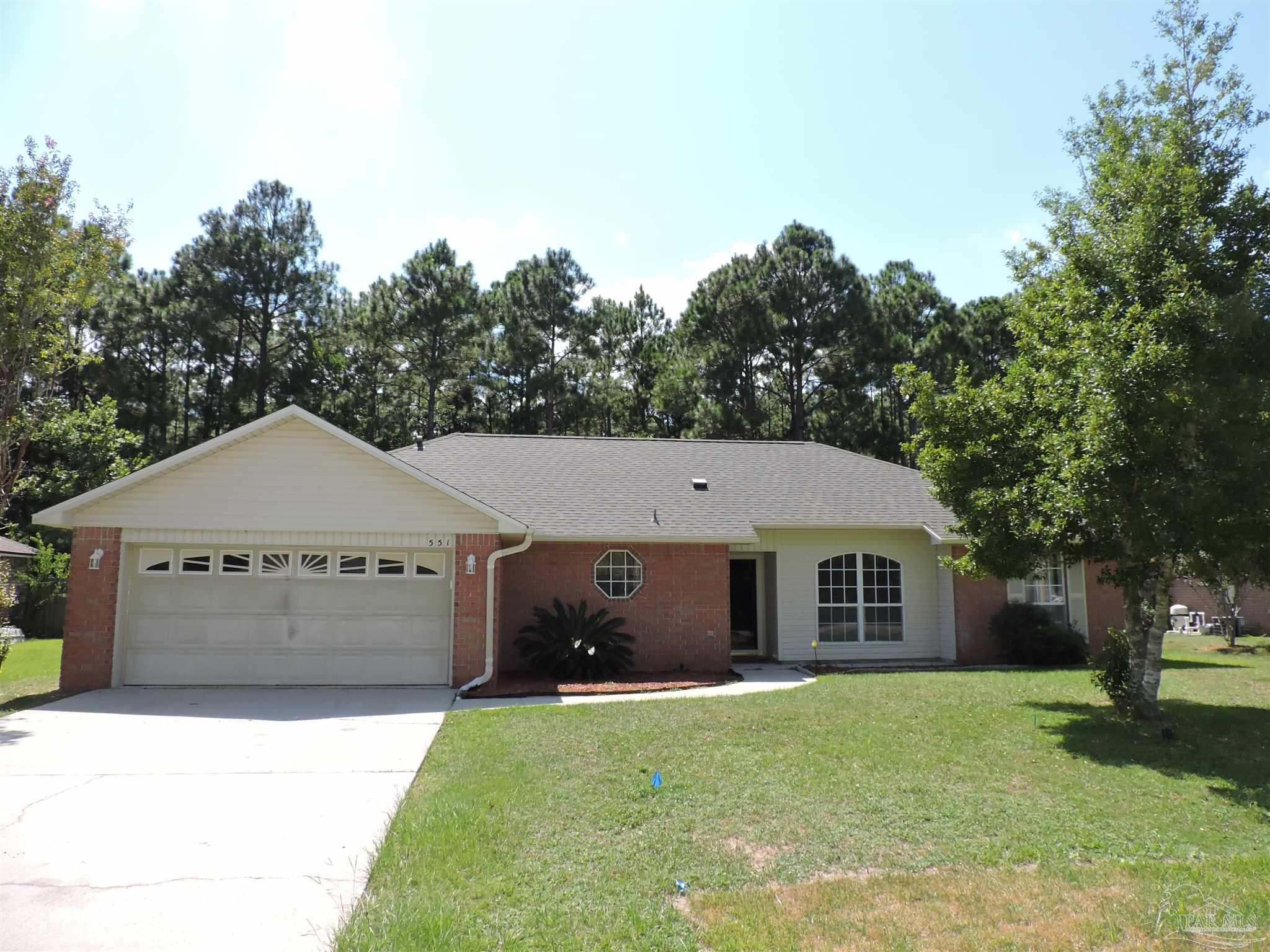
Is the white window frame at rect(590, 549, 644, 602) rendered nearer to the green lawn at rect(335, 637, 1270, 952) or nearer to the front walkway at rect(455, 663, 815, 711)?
the front walkway at rect(455, 663, 815, 711)

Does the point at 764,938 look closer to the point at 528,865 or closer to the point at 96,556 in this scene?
the point at 528,865

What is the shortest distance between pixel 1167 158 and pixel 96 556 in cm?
1491

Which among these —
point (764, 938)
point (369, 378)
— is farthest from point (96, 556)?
point (369, 378)

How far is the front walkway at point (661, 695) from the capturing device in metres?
11.5

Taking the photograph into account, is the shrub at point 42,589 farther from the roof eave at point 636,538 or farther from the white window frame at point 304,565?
the roof eave at point 636,538

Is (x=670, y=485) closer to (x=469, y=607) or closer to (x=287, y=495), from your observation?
(x=469, y=607)

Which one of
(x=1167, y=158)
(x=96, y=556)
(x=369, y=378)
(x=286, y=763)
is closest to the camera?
(x=286, y=763)

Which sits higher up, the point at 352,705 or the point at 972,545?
the point at 972,545

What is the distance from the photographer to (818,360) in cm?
3322

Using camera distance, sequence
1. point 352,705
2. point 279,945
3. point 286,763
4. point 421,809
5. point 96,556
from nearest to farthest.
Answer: point 279,945 < point 421,809 < point 286,763 < point 352,705 < point 96,556

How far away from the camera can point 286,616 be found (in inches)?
506

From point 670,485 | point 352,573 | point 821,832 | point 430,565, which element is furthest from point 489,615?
point 821,832

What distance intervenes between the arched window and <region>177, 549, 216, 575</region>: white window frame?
1071 centimetres

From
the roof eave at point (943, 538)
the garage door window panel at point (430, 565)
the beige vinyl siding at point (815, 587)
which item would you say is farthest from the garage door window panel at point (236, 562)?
the roof eave at point (943, 538)
